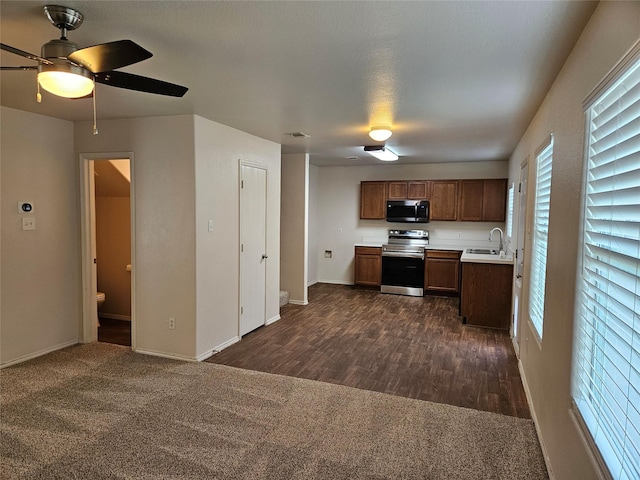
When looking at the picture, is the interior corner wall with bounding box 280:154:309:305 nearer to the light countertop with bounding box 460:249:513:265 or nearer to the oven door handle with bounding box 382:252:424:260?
the oven door handle with bounding box 382:252:424:260

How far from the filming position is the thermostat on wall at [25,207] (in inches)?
148

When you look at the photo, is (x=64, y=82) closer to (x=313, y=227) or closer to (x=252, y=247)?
(x=252, y=247)

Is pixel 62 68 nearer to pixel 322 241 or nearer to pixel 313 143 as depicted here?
pixel 313 143

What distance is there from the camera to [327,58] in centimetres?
231

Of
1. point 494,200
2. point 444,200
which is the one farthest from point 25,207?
point 494,200

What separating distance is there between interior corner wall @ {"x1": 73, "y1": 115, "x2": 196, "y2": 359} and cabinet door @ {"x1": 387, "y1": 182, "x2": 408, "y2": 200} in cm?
447

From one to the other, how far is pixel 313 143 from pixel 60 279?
3334mm

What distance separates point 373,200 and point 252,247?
3449 mm

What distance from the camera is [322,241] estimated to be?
8125 millimetres

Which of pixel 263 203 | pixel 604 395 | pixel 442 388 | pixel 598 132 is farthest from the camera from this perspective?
pixel 263 203

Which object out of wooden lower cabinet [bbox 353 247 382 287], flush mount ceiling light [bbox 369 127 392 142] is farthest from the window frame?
wooden lower cabinet [bbox 353 247 382 287]

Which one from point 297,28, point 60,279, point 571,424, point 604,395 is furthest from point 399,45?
point 60,279

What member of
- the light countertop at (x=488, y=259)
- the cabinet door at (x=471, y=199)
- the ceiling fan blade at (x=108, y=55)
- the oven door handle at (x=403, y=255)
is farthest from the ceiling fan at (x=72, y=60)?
the cabinet door at (x=471, y=199)

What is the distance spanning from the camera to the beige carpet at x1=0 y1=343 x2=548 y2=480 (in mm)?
2273
